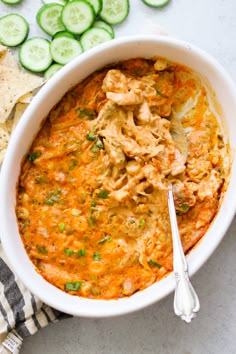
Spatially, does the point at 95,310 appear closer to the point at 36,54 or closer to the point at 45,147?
the point at 45,147

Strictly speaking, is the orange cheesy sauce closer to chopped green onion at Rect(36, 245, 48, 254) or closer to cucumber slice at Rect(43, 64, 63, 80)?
chopped green onion at Rect(36, 245, 48, 254)

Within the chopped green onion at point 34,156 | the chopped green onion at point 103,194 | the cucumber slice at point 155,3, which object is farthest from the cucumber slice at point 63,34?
the chopped green onion at point 103,194

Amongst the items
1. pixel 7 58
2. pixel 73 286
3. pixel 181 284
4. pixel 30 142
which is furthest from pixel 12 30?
pixel 181 284

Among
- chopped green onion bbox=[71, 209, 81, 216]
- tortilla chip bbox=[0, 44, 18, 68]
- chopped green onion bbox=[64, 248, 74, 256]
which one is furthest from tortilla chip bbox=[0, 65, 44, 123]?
chopped green onion bbox=[64, 248, 74, 256]

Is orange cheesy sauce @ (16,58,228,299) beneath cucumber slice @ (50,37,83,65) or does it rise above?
beneath

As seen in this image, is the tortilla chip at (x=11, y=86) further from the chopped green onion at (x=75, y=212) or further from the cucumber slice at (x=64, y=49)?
the chopped green onion at (x=75, y=212)
